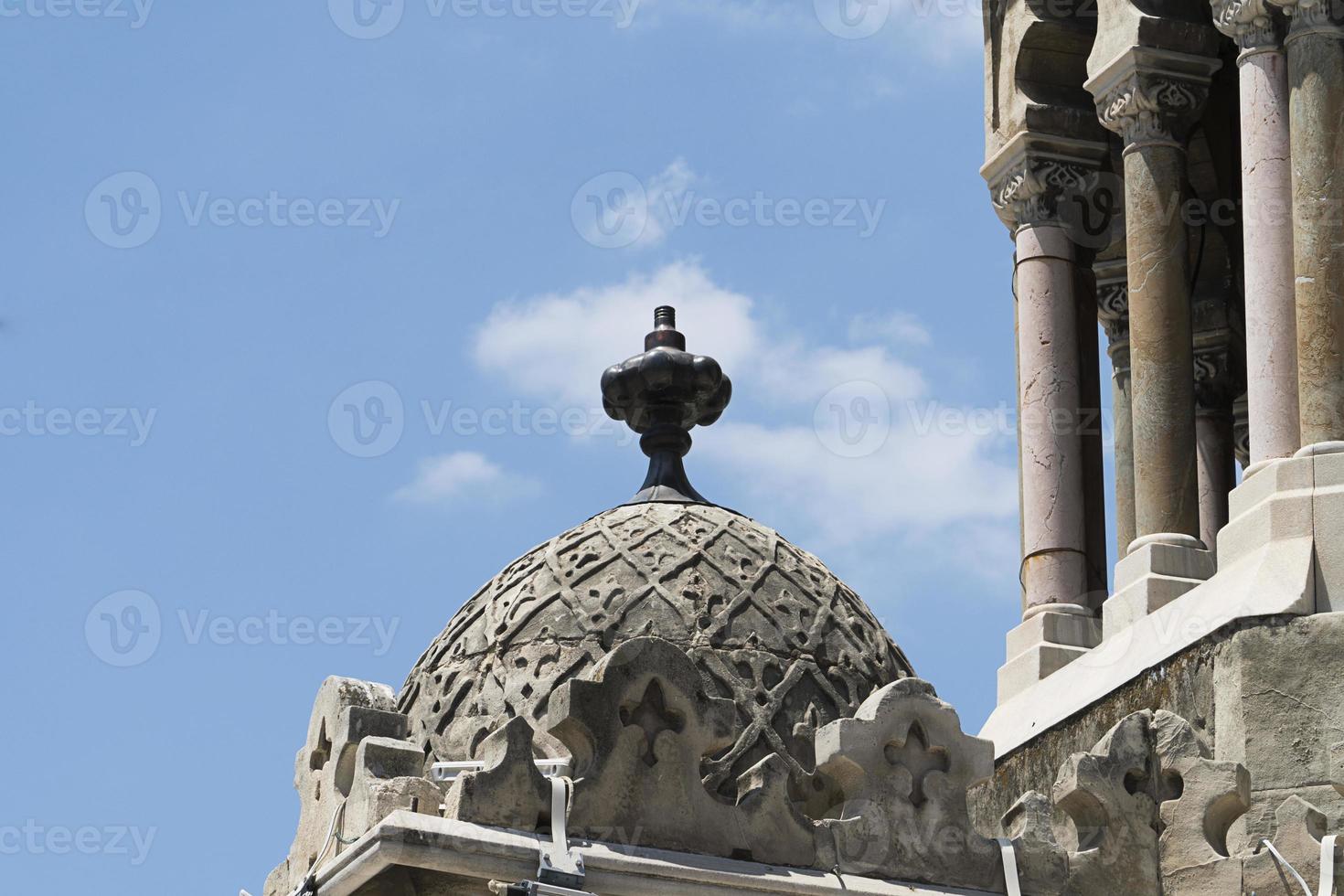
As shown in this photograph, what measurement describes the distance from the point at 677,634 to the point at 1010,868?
183 centimetres

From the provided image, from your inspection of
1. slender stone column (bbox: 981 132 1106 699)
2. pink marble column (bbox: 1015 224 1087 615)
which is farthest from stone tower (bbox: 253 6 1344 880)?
pink marble column (bbox: 1015 224 1087 615)

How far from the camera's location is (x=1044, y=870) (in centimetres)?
1380

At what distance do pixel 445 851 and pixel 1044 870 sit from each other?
3.09 metres

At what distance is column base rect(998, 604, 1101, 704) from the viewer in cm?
2325

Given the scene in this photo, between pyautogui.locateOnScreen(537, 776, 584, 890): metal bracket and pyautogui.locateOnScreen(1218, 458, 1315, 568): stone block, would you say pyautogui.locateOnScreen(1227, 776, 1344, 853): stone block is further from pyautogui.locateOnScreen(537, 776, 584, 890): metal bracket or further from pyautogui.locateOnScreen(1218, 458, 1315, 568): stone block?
pyautogui.locateOnScreen(537, 776, 584, 890): metal bracket

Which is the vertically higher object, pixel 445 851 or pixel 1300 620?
pixel 1300 620

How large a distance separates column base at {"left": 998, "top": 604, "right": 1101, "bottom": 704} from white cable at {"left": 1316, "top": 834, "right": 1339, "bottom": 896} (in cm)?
862

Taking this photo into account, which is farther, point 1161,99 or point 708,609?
point 1161,99

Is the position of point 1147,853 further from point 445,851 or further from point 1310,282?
point 1310,282

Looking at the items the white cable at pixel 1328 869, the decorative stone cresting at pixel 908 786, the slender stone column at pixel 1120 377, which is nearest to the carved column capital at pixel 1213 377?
the slender stone column at pixel 1120 377

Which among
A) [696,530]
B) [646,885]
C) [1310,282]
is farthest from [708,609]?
[1310,282]

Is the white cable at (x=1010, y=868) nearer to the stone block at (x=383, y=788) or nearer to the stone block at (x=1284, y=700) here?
the stone block at (x=383, y=788)

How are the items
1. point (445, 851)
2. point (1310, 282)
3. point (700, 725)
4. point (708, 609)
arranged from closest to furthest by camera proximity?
point (445, 851) < point (700, 725) < point (708, 609) < point (1310, 282)

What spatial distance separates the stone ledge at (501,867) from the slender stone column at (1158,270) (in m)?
9.79
